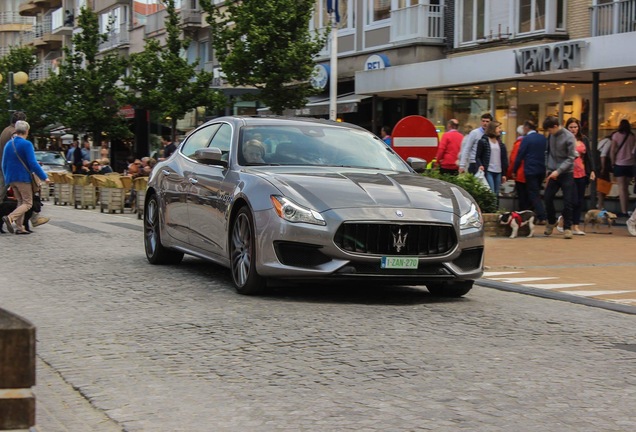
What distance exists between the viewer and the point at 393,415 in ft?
17.6

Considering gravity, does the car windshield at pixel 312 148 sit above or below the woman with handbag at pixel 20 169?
above

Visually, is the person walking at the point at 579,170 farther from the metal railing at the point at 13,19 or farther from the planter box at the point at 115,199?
the metal railing at the point at 13,19

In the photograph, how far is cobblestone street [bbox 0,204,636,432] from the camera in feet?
17.7

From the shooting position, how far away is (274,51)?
29938 millimetres

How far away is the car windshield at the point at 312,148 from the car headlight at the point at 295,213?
1.17 m

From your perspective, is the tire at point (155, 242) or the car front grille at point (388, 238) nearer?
the car front grille at point (388, 238)

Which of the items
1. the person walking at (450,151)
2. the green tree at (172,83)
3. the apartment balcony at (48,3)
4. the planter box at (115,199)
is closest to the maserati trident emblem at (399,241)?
the person walking at (450,151)

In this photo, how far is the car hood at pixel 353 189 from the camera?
9141 mm

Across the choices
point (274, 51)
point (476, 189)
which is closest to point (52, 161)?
point (274, 51)

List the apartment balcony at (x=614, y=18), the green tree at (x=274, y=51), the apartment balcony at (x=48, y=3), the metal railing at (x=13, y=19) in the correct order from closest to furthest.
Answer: the apartment balcony at (x=614, y=18) < the green tree at (x=274, y=51) < the apartment balcony at (x=48, y=3) < the metal railing at (x=13, y=19)

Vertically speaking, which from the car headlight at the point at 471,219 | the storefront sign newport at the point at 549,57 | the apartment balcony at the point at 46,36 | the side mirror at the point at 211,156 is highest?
the apartment balcony at the point at 46,36

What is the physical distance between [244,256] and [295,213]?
0.77 m

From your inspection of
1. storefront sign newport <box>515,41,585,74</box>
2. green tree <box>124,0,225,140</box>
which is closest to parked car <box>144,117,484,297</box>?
storefront sign newport <box>515,41,585,74</box>

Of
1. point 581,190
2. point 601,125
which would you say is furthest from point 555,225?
point 601,125
